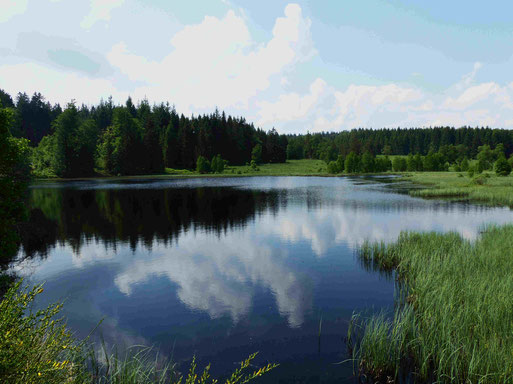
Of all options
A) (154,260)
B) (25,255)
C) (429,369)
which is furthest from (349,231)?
(25,255)

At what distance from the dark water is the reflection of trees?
221 mm

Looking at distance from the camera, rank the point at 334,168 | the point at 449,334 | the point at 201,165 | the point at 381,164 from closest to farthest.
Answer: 1. the point at 449,334
2. the point at 201,165
3. the point at 334,168
4. the point at 381,164

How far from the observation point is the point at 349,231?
30.6 meters

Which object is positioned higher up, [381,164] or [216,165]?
[216,165]

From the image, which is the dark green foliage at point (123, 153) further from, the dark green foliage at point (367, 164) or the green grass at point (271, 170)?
the dark green foliage at point (367, 164)

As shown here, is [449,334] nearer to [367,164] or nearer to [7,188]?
[7,188]

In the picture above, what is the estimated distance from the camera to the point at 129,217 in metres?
39.4

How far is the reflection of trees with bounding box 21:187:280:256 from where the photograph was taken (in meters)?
29.7

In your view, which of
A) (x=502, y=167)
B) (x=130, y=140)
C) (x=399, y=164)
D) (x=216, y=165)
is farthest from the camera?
(x=399, y=164)

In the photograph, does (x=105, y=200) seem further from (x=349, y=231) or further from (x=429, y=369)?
(x=429, y=369)

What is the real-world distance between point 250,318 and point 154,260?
1112 cm

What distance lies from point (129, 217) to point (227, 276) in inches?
960

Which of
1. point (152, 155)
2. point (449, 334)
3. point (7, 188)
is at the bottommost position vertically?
point (449, 334)

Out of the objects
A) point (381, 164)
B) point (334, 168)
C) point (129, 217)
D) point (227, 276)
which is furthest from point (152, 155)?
point (227, 276)
